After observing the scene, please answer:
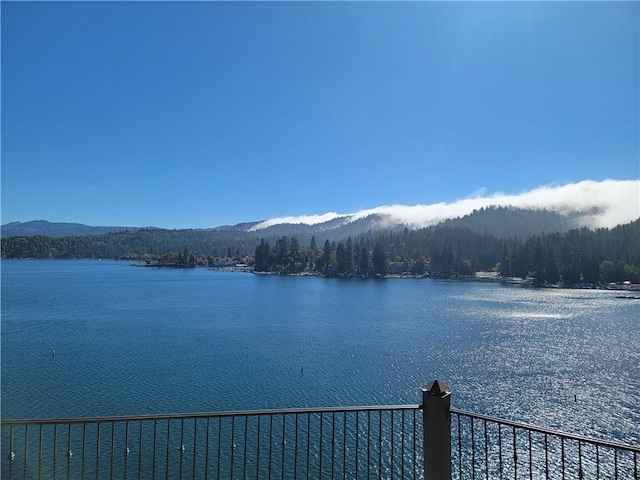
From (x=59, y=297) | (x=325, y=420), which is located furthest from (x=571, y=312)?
(x=59, y=297)

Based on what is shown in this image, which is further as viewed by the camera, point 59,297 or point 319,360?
point 59,297

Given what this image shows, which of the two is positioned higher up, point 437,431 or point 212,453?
point 437,431

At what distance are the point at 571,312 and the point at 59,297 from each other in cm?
7630

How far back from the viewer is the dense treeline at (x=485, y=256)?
358ft

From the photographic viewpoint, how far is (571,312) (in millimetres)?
57906

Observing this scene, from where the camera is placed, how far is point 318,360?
105ft

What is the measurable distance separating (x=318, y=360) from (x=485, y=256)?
13679cm

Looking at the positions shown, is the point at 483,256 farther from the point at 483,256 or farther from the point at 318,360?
the point at 318,360

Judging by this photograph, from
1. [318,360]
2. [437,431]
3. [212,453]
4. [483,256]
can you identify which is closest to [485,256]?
[483,256]

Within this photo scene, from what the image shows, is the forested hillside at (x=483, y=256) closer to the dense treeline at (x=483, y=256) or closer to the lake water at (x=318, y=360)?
the dense treeline at (x=483, y=256)

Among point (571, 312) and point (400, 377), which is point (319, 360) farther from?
point (571, 312)

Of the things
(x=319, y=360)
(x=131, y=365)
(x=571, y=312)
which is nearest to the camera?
(x=131, y=365)

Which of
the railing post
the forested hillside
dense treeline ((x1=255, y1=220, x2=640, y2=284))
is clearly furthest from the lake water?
the forested hillside

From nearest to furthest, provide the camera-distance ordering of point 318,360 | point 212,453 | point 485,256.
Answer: point 212,453 < point 318,360 < point 485,256
